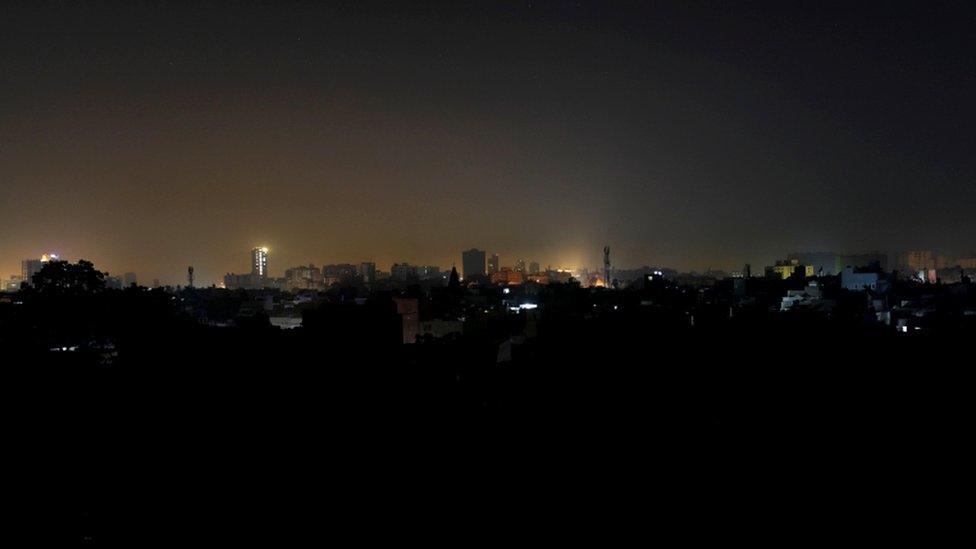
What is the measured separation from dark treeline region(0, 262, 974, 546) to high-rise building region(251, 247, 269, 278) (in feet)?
325

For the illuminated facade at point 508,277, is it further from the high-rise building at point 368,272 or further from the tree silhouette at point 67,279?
the tree silhouette at point 67,279

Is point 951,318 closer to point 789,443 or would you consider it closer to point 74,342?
point 789,443

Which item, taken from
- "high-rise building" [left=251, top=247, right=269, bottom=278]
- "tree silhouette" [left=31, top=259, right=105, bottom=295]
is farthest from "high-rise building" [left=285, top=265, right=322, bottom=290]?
"tree silhouette" [left=31, top=259, right=105, bottom=295]

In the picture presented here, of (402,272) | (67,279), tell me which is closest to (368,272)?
(402,272)

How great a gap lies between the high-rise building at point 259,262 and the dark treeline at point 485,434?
99164mm

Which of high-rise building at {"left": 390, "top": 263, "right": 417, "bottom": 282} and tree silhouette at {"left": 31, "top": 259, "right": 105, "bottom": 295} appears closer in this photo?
tree silhouette at {"left": 31, "top": 259, "right": 105, "bottom": 295}

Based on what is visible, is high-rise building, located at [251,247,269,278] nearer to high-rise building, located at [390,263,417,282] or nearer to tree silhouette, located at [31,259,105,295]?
high-rise building, located at [390,263,417,282]

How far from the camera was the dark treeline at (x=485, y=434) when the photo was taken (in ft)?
21.3

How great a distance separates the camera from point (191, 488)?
732 centimetres

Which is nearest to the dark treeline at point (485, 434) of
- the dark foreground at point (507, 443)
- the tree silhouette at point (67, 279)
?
the dark foreground at point (507, 443)

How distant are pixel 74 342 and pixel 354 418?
41.6 ft

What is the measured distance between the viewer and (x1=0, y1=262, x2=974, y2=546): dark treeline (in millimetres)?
6488

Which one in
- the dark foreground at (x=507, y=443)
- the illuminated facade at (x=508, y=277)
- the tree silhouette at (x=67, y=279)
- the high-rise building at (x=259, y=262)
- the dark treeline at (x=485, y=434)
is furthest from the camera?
the high-rise building at (x=259, y=262)

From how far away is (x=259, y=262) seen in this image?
111 m
